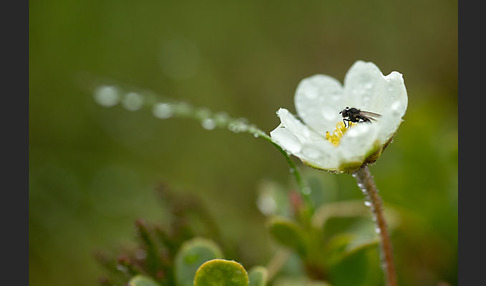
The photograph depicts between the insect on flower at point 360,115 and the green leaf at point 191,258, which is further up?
the insect on flower at point 360,115

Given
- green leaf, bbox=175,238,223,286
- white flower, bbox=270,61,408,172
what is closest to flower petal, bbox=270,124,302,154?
white flower, bbox=270,61,408,172

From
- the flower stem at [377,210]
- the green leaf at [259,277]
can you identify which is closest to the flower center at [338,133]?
the flower stem at [377,210]

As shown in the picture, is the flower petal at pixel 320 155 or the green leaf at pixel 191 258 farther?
the green leaf at pixel 191 258

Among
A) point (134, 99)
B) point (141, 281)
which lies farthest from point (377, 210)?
point (134, 99)

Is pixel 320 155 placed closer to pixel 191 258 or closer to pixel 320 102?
pixel 320 102

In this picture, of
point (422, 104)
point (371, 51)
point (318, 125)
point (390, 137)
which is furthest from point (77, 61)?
point (390, 137)

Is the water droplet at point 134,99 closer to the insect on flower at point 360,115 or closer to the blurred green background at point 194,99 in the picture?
the blurred green background at point 194,99
